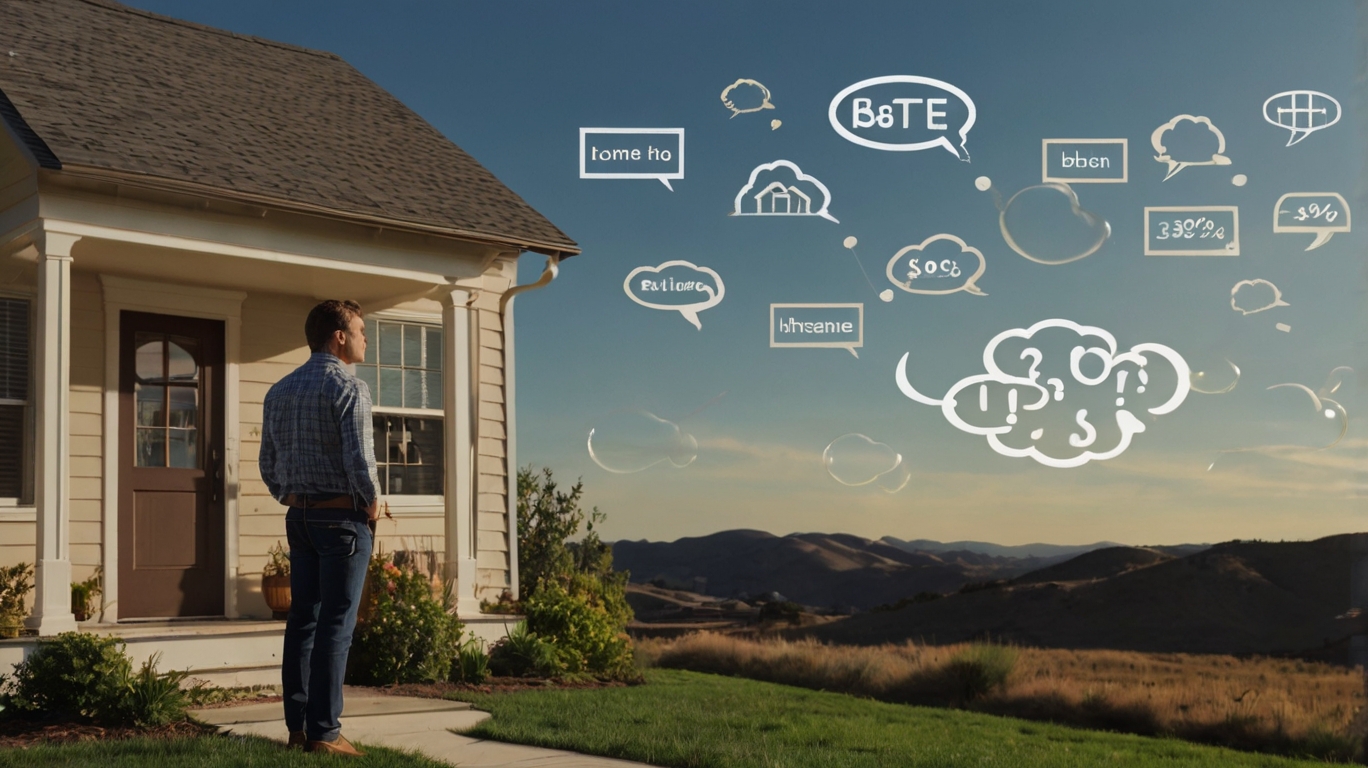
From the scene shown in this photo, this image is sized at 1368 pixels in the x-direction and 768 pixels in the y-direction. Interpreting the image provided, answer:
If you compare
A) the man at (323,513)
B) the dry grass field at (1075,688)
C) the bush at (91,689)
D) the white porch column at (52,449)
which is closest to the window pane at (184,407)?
the white porch column at (52,449)

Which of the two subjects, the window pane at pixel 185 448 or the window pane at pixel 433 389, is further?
the window pane at pixel 433 389

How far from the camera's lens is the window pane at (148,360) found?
9914 millimetres

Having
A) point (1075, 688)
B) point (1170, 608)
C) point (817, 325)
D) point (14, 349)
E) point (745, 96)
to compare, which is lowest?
point (1170, 608)

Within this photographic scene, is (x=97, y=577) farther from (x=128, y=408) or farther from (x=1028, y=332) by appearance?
(x=1028, y=332)

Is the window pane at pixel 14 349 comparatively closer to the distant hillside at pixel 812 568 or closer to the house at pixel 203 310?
the house at pixel 203 310

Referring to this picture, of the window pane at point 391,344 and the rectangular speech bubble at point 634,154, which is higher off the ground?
the rectangular speech bubble at point 634,154

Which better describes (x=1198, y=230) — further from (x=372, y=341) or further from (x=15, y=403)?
(x=15, y=403)

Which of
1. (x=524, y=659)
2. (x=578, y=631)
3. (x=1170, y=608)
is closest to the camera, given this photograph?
(x=524, y=659)

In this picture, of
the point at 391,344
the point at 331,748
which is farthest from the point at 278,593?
the point at 331,748

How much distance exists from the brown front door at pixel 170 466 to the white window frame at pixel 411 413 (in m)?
1.47

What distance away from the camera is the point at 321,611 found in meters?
5.41

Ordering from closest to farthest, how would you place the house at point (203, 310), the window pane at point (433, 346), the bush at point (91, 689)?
1. the bush at point (91, 689)
2. the house at point (203, 310)
3. the window pane at point (433, 346)

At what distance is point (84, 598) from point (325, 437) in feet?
16.2

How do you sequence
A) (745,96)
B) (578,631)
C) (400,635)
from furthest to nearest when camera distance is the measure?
(745,96) < (578,631) < (400,635)
